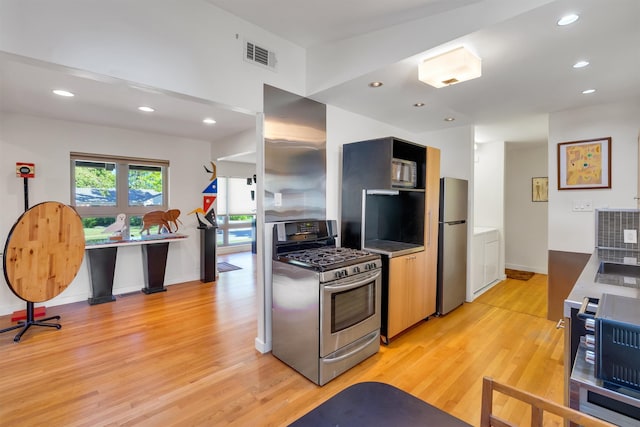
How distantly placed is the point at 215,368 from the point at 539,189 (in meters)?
6.08

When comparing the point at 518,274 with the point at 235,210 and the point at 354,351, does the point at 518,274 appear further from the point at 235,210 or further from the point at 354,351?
the point at 235,210

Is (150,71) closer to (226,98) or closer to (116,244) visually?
(226,98)

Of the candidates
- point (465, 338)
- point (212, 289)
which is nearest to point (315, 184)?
point (465, 338)

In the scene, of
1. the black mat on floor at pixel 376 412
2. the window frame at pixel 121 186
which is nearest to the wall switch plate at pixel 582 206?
the black mat on floor at pixel 376 412

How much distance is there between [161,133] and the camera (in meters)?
4.86

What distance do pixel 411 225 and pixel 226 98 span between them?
2.45 metres

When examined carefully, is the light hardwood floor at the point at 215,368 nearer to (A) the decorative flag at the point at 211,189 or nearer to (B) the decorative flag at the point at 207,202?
(B) the decorative flag at the point at 207,202

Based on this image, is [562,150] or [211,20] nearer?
[211,20]

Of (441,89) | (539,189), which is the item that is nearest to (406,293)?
(441,89)

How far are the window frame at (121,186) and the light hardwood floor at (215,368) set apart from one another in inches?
56.9

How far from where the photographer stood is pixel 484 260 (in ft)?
14.9

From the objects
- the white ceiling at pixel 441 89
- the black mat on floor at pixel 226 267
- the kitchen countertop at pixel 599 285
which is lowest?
the black mat on floor at pixel 226 267

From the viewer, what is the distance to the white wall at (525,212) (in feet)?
18.1

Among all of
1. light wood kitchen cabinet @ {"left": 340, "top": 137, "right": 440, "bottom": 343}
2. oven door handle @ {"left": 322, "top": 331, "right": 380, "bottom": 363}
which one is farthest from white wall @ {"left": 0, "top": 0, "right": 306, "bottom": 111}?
oven door handle @ {"left": 322, "top": 331, "right": 380, "bottom": 363}
